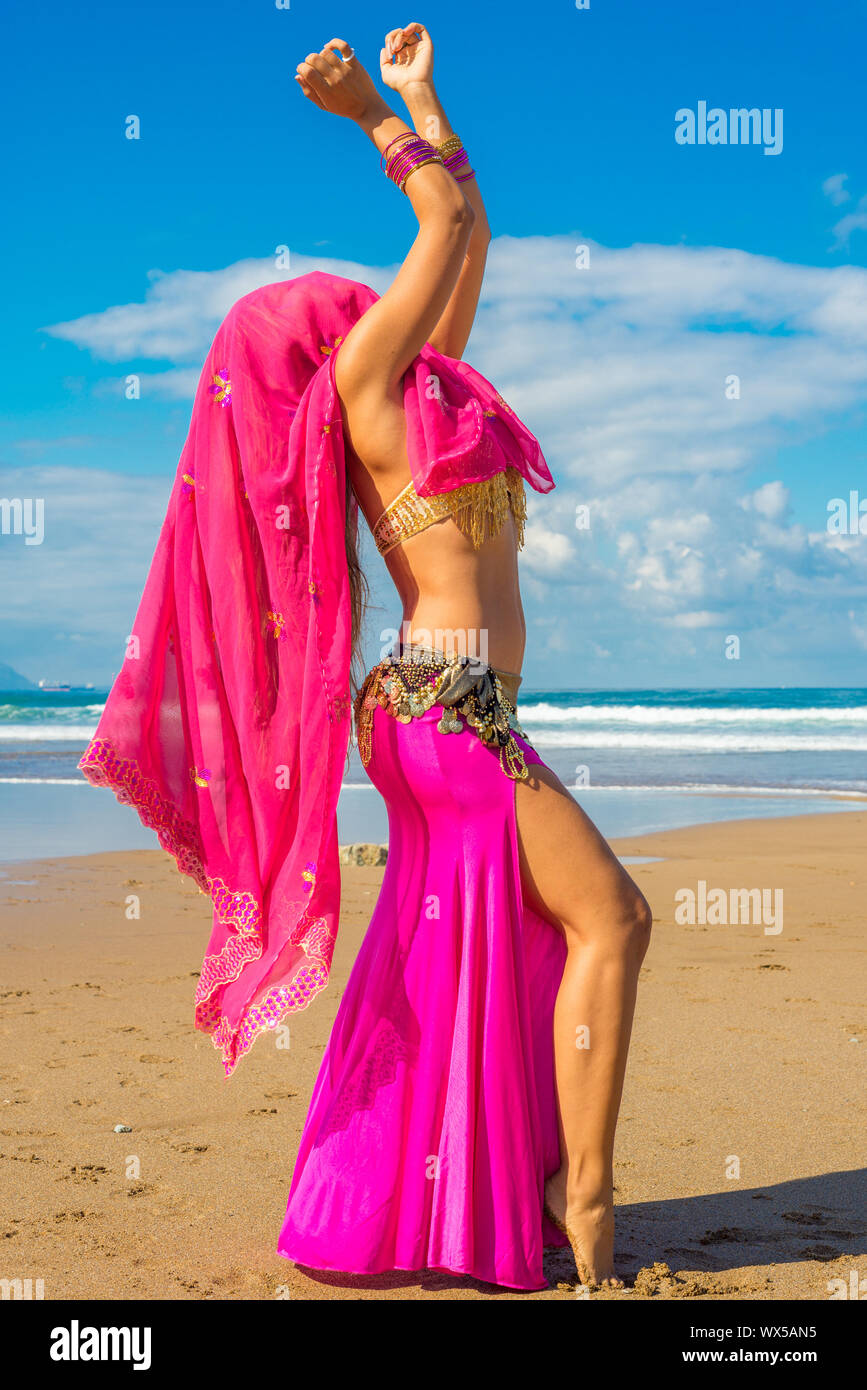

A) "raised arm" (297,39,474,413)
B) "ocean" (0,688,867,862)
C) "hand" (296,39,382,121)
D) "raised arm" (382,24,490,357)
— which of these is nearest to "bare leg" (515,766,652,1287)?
"raised arm" (297,39,474,413)

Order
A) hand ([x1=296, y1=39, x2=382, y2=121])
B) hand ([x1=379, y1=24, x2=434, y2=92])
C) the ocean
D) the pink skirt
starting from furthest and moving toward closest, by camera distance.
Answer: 1. the ocean
2. hand ([x1=379, y1=24, x2=434, y2=92])
3. hand ([x1=296, y1=39, x2=382, y2=121])
4. the pink skirt

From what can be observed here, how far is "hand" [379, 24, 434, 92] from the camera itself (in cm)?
286

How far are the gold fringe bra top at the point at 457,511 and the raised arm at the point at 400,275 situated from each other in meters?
0.25

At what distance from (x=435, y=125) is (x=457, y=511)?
1.02 meters

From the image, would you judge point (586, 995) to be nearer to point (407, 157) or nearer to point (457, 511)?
point (457, 511)

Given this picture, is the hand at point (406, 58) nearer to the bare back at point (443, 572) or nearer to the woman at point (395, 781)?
the woman at point (395, 781)

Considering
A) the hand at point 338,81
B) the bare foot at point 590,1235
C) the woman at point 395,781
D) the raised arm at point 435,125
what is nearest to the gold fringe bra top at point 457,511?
the woman at point 395,781

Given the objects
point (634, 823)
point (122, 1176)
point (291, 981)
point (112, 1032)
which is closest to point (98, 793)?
point (634, 823)

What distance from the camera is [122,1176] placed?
350cm

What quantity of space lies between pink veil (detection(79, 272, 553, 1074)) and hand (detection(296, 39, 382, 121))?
390mm

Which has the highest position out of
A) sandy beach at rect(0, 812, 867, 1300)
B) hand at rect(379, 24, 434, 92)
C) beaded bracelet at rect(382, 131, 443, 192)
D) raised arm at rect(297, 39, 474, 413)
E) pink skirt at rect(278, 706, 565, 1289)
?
hand at rect(379, 24, 434, 92)

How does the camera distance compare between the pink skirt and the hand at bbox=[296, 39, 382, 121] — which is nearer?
the pink skirt

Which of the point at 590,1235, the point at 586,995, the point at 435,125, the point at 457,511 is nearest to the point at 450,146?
the point at 435,125

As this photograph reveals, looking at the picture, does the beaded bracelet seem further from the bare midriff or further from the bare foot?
the bare foot
